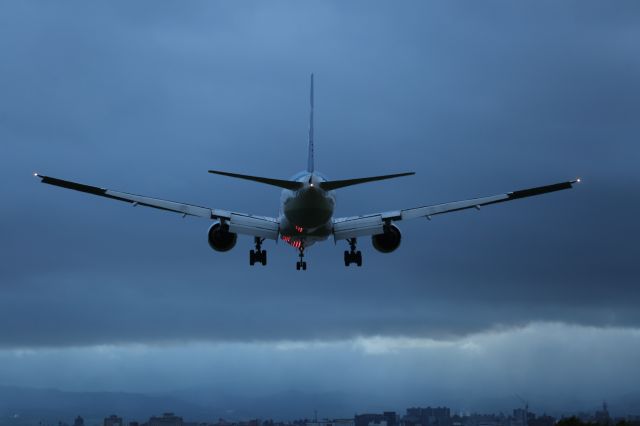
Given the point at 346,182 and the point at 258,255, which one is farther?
the point at 258,255

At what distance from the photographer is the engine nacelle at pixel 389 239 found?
235 feet

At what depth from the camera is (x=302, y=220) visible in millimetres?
62875

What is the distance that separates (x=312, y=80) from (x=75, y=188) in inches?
1291

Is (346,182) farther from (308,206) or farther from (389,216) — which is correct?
(389,216)

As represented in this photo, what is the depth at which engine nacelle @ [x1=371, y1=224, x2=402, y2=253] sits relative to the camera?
235 ft

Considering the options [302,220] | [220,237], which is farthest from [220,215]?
[302,220]

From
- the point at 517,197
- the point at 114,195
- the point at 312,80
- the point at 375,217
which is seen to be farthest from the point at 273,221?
the point at 312,80

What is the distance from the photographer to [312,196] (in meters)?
61.2

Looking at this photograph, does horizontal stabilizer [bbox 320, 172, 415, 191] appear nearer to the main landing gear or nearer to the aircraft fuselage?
the aircraft fuselage

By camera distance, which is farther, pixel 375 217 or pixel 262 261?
pixel 262 261

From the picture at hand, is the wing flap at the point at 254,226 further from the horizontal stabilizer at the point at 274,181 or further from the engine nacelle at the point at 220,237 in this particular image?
the horizontal stabilizer at the point at 274,181

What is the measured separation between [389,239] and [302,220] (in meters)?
11.3

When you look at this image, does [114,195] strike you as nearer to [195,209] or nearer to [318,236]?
[195,209]

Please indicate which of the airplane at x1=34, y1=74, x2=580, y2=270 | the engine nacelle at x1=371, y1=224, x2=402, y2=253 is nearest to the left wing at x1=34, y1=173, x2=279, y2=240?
the airplane at x1=34, y1=74, x2=580, y2=270
